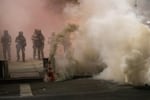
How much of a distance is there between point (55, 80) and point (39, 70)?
2.75 metres

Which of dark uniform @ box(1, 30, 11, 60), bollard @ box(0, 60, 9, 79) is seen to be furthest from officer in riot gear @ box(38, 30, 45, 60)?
bollard @ box(0, 60, 9, 79)

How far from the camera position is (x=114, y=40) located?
19625 millimetres

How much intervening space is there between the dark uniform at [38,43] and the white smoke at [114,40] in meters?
3.48

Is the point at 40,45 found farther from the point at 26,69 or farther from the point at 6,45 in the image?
the point at 26,69

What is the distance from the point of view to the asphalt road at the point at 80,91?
14.9 metres

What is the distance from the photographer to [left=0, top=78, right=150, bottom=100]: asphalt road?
1493 cm

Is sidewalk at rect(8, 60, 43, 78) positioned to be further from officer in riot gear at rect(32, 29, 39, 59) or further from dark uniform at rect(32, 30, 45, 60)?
officer in riot gear at rect(32, 29, 39, 59)

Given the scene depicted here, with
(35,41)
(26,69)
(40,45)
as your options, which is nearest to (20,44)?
(35,41)

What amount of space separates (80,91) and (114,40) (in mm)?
4307

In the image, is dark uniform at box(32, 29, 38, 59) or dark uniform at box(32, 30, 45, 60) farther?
dark uniform at box(32, 29, 38, 59)

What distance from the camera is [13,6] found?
90.8ft

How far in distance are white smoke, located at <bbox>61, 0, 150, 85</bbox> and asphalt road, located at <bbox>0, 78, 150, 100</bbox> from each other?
90 cm

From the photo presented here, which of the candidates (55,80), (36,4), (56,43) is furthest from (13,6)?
(55,80)

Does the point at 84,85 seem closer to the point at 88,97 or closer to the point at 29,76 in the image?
the point at 88,97
